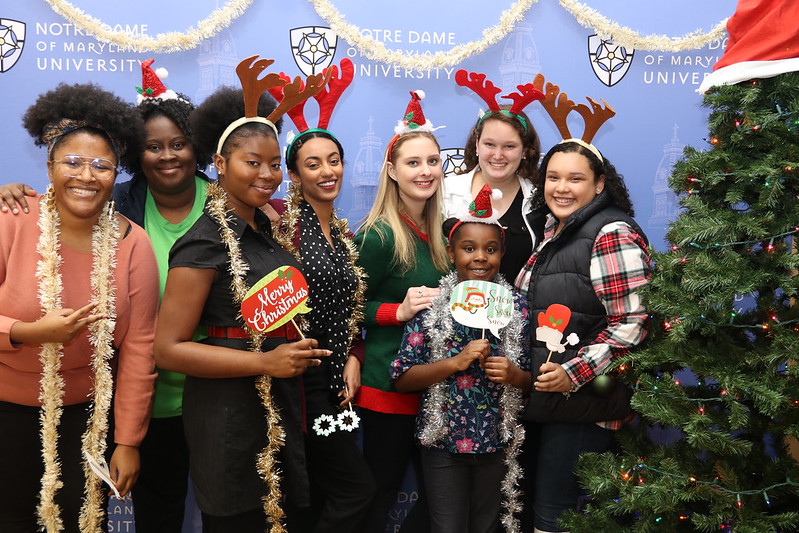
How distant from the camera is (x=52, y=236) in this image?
2307mm

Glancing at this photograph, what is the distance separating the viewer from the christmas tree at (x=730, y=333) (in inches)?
83.5

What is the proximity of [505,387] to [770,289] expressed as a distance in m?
1.00

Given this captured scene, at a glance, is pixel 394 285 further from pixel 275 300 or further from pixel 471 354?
pixel 275 300

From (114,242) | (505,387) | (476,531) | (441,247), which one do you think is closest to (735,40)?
(441,247)

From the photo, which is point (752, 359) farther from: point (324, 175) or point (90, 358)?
point (90, 358)

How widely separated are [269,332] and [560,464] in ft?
4.23

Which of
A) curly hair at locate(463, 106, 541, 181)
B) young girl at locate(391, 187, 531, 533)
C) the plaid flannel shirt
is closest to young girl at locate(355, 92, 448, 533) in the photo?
young girl at locate(391, 187, 531, 533)

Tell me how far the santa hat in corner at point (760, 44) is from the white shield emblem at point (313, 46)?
2026 mm

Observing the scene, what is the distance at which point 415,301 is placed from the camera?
268cm

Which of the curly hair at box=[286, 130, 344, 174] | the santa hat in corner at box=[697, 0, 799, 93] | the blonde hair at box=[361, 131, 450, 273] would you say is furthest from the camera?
the blonde hair at box=[361, 131, 450, 273]

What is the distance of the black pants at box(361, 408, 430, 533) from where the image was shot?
2779 mm

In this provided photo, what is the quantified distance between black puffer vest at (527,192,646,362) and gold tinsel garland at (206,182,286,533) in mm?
1050

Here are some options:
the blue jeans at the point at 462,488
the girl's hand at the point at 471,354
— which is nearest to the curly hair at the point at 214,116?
the girl's hand at the point at 471,354

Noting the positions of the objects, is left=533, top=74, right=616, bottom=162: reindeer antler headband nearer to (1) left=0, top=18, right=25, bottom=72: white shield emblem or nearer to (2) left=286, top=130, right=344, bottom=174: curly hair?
(2) left=286, top=130, right=344, bottom=174: curly hair
